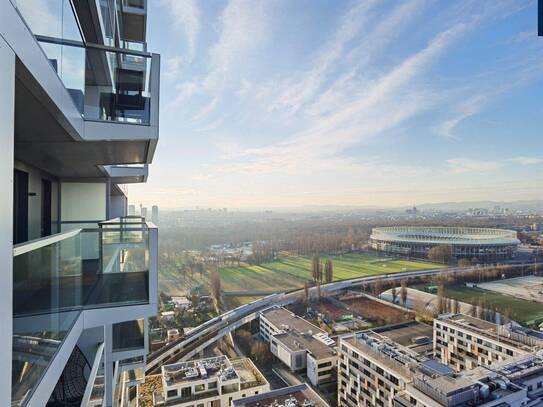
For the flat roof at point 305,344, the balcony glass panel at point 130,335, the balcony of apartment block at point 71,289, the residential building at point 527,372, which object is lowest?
the flat roof at point 305,344

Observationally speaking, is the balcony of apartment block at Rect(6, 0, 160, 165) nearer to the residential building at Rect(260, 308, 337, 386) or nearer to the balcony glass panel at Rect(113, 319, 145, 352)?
the balcony glass panel at Rect(113, 319, 145, 352)

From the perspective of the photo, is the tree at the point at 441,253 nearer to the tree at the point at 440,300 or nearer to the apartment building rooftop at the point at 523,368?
the tree at the point at 440,300

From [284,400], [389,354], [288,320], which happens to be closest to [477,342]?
[389,354]

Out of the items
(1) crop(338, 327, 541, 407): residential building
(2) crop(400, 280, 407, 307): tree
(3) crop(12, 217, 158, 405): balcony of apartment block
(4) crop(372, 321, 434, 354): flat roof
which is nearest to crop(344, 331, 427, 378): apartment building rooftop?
(1) crop(338, 327, 541, 407): residential building

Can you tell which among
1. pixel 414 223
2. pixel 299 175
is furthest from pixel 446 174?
pixel 299 175

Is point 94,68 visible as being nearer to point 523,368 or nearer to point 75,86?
point 75,86

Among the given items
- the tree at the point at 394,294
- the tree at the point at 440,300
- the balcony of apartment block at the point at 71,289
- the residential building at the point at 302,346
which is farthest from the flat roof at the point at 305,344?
the balcony of apartment block at the point at 71,289
